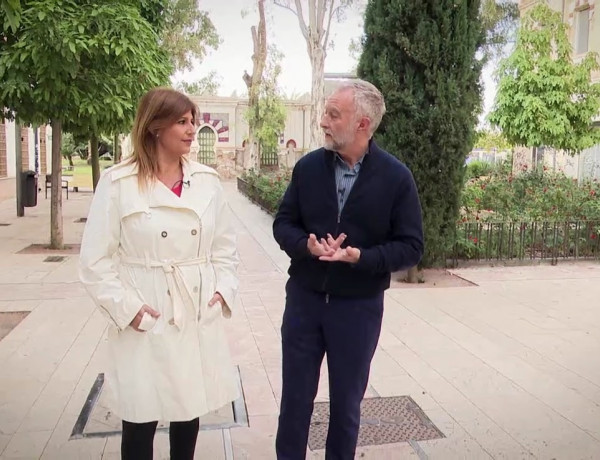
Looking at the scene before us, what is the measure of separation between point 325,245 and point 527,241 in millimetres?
7610

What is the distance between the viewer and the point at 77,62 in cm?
798

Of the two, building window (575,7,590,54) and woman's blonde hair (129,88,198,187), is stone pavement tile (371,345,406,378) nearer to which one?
woman's blonde hair (129,88,198,187)

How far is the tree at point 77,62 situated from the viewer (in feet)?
25.2

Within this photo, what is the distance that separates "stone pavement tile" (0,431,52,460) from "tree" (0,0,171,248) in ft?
17.8

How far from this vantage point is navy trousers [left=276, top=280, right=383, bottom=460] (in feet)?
8.62

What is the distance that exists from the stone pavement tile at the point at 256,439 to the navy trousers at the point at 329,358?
0.42m

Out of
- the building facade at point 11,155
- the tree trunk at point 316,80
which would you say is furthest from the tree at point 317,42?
the building facade at point 11,155

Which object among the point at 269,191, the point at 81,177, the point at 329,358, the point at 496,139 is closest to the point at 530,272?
the point at 329,358

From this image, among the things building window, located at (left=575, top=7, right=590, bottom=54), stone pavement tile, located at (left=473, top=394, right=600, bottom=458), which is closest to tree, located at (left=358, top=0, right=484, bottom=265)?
stone pavement tile, located at (left=473, top=394, right=600, bottom=458)

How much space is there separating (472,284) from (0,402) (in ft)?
18.4

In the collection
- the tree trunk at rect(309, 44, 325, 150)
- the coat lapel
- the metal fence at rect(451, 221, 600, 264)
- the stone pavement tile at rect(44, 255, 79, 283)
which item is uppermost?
the tree trunk at rect(309, 44, 325, 150)

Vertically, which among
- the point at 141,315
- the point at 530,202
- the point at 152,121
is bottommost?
the point at 141,315

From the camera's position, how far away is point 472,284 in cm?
756

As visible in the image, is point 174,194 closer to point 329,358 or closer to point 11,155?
point 329,358
